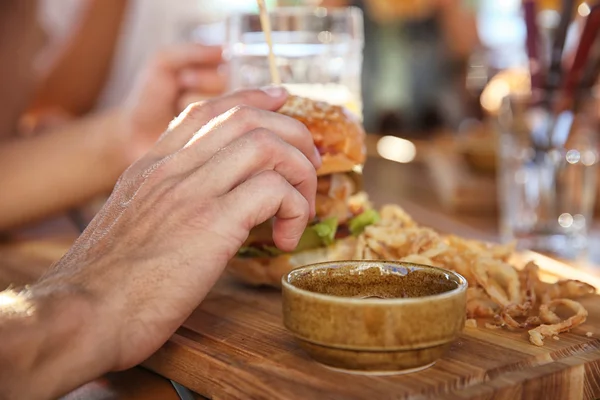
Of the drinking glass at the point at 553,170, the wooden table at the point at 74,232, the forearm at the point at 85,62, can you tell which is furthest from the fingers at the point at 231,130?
the forearm at the point at 85,62

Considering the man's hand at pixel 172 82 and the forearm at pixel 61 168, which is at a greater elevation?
the man's hand at pixel 172 82

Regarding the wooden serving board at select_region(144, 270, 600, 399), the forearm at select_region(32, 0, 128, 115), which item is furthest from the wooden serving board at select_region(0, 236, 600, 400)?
the forearm at select_region(32, 0, 128, 115)

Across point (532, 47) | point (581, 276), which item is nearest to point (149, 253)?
point (581, 276)

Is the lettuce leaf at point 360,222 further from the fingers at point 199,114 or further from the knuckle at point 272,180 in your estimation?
the knuckle at point 272,180

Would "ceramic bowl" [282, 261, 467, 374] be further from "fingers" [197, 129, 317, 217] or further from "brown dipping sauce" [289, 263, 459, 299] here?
"fingers" [197, 129, 317, 217]

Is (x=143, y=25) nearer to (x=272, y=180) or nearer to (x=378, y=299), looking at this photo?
(x=272, y=180)

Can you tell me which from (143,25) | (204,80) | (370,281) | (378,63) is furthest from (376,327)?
(143,25)
